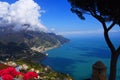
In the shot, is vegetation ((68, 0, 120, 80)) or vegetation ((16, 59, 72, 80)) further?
vegetation ((16, 59, 72, 80))

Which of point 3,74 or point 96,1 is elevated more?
point 96,1

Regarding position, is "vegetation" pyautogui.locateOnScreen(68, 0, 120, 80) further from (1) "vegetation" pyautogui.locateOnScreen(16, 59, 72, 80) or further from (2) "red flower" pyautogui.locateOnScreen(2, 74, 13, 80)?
(2) "red flower" pyautogui.locateOnScreen(2, 74, 13, 80)

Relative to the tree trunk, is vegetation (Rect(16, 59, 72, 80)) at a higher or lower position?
lower

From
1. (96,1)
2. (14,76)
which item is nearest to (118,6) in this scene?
(96,1)

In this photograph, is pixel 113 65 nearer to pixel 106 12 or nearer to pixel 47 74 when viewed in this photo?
pixel 106 12

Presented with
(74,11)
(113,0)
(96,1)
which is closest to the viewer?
(113,0)

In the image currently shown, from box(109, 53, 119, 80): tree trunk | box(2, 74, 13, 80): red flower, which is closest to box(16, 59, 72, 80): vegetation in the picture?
box(109, 53, 119, 80): tree trunk

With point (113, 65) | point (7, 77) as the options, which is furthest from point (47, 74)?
point (7, 77)

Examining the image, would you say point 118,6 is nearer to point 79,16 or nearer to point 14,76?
point 79,16

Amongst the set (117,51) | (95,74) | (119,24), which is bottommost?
(95,74)
